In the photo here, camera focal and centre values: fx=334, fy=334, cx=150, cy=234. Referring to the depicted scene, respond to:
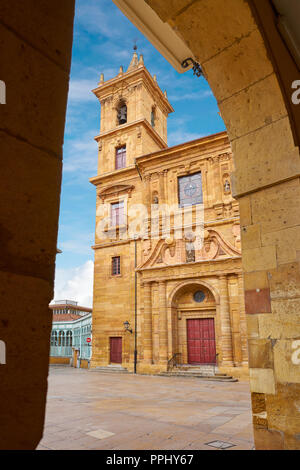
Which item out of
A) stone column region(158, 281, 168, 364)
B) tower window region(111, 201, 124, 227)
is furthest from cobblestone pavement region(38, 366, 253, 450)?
tower window region(111, 201, 124, 227)

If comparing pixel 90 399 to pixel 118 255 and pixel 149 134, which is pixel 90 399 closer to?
pixel 118 255

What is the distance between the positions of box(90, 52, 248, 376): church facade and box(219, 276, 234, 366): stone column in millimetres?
47

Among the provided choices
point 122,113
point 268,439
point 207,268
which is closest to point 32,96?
point 268,439

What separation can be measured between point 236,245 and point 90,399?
419 inches

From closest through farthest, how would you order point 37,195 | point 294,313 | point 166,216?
point 37,195, point 294,313, point 166,216

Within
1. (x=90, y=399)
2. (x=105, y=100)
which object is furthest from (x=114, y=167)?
(x=90, y=399)

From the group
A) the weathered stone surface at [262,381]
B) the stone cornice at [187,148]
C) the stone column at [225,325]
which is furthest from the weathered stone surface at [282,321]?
the stone cornice at [187,148]

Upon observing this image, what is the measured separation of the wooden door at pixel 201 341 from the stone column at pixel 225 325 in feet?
3.75

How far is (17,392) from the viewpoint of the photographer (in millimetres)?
1106

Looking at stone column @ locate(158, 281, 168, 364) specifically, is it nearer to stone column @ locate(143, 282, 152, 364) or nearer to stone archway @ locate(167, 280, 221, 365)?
stone archway @ locate(167, 280, 221, 365)

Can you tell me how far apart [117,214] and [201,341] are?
927 centimetres

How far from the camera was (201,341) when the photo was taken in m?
17.5

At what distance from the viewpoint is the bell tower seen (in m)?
22.5

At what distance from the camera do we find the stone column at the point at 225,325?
15.8 meters
